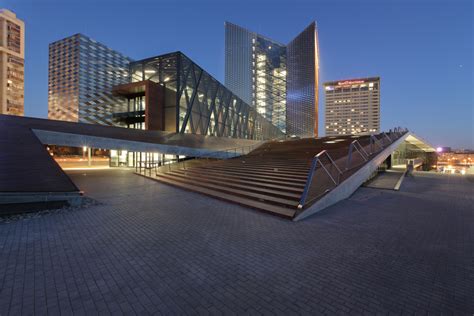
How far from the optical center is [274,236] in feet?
15.7

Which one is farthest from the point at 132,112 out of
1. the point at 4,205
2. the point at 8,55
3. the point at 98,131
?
the point at 8,55

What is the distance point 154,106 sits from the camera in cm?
2522

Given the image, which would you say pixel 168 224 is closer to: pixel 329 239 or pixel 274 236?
pixel 274 236

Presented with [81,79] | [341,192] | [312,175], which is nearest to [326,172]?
[312,175]

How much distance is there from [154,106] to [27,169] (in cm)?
1918

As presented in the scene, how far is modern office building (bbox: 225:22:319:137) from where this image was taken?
3634 inches

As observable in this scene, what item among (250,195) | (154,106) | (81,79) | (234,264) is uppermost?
(81,79)

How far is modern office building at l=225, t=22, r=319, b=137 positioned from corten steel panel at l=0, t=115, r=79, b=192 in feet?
299

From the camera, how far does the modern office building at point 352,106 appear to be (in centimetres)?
12938

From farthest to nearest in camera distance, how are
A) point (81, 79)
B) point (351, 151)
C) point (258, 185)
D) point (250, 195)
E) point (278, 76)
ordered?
point (278, 76) < point (81, 79) < point (351, 151) < point (258, 185) < point (250, 195)

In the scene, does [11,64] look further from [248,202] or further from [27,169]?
[248,202]

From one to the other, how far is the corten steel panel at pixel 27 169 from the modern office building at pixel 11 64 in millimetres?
90539

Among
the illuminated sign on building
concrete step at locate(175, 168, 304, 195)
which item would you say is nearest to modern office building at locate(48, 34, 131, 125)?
concrete step at locate(175, 168, 304, 195)

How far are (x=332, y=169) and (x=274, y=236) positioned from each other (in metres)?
4.73
